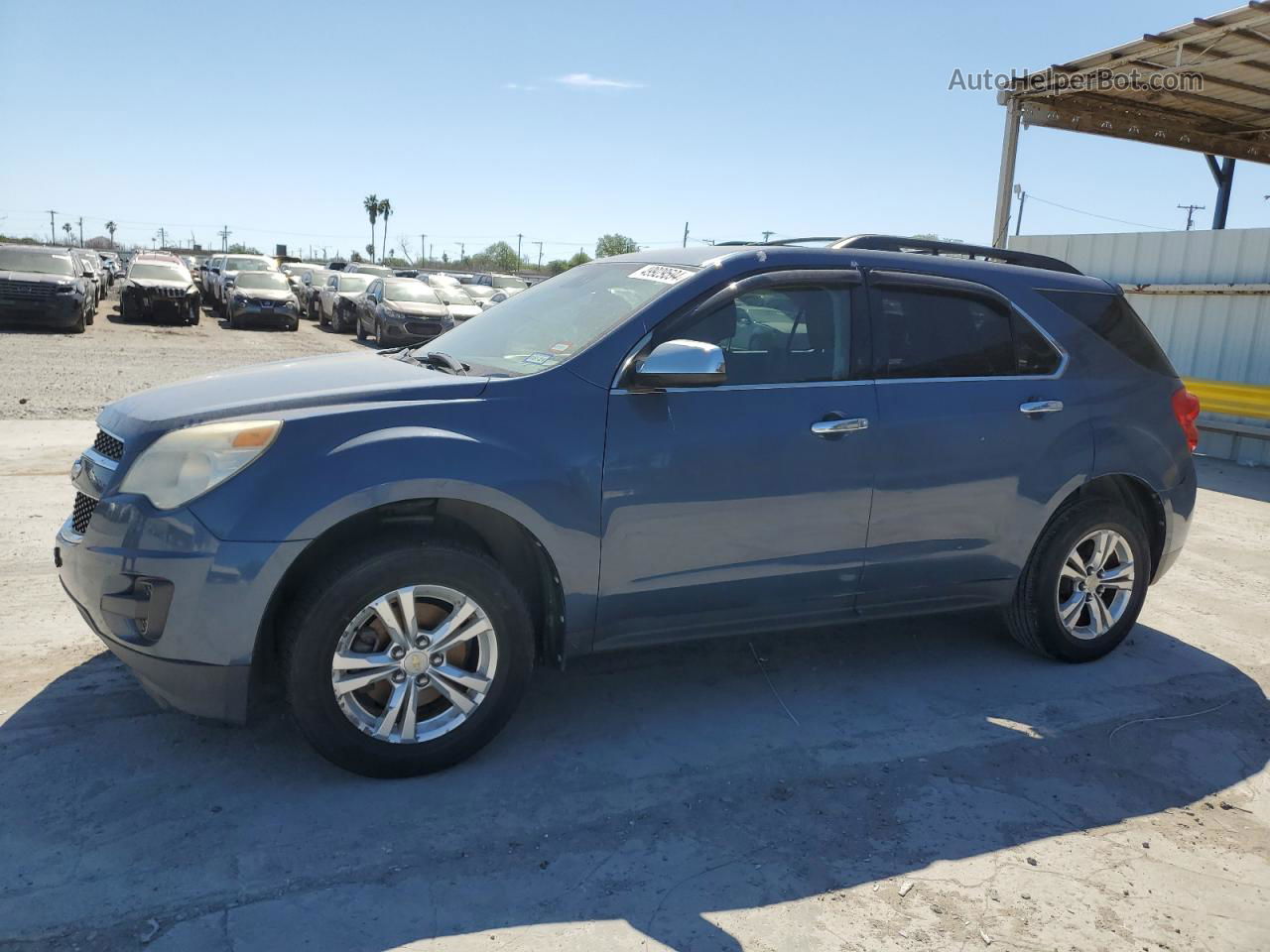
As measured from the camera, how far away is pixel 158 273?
23.0 meters

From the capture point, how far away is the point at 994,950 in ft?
8.79

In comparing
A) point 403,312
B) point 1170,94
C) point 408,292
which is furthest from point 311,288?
point 1170,94

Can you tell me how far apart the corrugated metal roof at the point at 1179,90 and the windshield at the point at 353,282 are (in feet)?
56.6

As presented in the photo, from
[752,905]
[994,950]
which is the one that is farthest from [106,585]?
[994,950]

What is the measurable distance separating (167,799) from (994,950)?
2.61 m

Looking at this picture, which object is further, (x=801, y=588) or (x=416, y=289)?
(x=416, y=289)

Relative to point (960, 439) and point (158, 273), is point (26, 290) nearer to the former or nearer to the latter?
point (158, 273)

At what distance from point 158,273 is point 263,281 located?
2.35 meters

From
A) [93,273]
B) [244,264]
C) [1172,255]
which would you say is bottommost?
[93,273]

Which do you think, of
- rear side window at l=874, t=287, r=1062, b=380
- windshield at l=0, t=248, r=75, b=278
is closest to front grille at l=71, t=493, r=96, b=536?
rear side window at l=874, t=287, r=1062, b=380

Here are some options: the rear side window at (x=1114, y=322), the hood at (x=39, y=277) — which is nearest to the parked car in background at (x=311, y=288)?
the hood at (x=39, y=277)

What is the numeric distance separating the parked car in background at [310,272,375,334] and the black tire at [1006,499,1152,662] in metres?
21.2

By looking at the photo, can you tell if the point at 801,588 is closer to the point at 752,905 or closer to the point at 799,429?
the point at 799,429

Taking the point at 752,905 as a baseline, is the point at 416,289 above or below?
above
